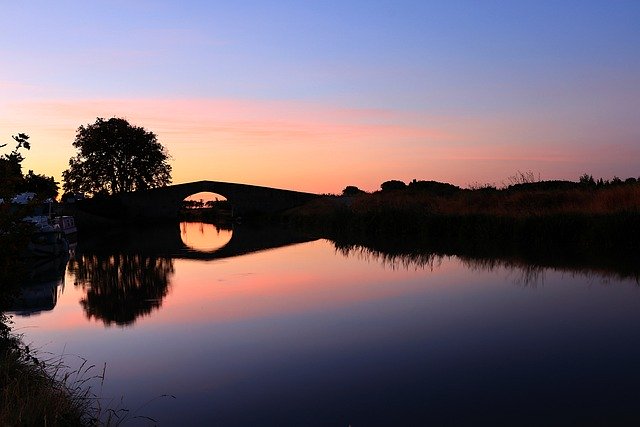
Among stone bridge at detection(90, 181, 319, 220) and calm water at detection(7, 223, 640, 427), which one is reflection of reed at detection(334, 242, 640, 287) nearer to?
calm water at detection(7, 223, 640, 427)

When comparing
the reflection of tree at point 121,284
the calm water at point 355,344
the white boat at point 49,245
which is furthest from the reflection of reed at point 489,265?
the white boat at point 49,245

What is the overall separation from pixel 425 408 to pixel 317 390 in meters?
1.20

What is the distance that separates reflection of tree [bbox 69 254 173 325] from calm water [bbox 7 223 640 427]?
0.08 m

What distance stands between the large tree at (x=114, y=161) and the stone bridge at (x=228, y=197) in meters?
3.32

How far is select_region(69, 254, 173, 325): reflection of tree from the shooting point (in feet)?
37.8

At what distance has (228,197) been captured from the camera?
58.5 metres

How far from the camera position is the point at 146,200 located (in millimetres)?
58125

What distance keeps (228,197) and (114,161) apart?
11.3 m

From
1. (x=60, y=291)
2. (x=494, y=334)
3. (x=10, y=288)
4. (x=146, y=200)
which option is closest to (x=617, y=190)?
(x=494, y=334)

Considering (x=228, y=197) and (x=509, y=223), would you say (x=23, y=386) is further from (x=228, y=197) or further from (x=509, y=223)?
(x=228, y=197)

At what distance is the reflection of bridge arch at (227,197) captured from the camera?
5828cm

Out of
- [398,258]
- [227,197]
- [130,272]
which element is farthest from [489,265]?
[227,197]

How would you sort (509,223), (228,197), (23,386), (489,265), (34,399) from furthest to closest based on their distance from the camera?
(228,197) → (509,223) → (489,265) → (23,386) → (34,399)

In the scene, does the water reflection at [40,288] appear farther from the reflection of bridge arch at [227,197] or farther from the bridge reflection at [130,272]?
the reflection of bridge arch at [227,197]
